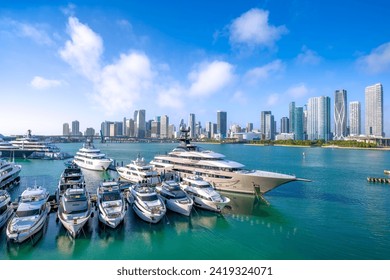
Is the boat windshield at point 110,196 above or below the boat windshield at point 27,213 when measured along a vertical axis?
above

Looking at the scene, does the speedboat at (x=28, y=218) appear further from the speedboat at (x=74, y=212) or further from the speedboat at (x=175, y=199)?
the speedboat at (x=175, y=199)

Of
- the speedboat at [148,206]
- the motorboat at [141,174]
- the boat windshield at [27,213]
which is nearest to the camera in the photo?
the boat windshield at [27,213]

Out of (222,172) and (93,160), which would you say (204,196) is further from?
(93,160)

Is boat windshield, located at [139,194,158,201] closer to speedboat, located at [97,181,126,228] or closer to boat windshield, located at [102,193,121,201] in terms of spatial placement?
speedboat, located at [97,181,126,228]

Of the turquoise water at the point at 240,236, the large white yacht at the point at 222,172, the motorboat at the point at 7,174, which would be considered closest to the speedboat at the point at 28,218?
the turquoise water at the point at 240,236

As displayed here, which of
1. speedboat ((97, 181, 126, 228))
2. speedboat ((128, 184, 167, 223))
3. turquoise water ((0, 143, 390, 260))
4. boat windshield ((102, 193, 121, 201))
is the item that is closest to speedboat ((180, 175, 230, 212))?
turquoise water ((0, 143, 390, 260))
